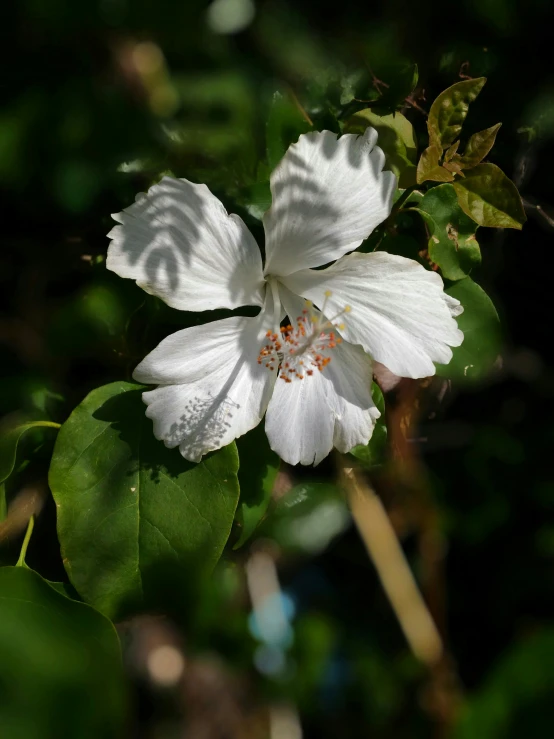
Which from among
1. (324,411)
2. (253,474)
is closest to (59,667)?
(253,474)

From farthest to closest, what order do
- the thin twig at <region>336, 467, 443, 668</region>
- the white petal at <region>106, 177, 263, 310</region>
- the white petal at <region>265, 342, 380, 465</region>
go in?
the thin twig at <region>336, 467, 443, 668</region>, the white petal at <region>265, 342, 380, 465</region>, the white petal at <region>106, 177, 263, 310</region>

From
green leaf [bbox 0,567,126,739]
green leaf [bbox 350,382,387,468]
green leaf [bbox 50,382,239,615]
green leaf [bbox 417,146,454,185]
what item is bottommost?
green leaf [bbox 0,567,126,739]

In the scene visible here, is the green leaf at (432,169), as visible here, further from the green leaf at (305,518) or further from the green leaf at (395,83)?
the green leaf at (305,518)

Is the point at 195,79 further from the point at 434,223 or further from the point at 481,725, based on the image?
the point at 481,725

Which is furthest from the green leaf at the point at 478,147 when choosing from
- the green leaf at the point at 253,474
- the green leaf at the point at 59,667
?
the green leaf at the point at 59,667

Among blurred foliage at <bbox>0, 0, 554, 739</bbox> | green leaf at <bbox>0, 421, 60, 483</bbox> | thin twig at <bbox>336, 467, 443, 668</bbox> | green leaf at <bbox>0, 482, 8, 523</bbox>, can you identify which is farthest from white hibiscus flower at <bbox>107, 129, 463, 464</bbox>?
thin twig at <bbox>336, 467, 443, 668</bbox>

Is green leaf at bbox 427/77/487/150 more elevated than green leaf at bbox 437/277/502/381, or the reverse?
green leaf at bbox 427/77/487/150

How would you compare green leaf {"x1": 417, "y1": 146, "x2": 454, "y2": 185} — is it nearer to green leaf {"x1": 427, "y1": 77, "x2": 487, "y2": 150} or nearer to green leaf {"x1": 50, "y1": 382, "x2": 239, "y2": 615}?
green leaf {"x1": 427, "y1": 77, "x2": 487, "y2": 150}
